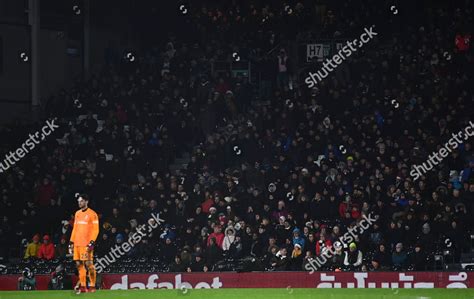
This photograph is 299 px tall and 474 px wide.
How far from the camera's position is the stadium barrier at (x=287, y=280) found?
29625 millimetres

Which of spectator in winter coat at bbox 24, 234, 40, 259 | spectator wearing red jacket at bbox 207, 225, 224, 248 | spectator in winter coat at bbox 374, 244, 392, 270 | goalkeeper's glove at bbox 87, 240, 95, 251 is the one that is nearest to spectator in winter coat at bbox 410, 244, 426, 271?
spectator in winter coat at bbox 374, 244, 392, 270

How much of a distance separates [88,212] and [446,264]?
362 inches

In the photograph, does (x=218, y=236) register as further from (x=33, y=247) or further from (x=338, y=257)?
(x=33, y=247)

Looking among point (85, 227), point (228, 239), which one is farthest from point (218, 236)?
point (85, 227)

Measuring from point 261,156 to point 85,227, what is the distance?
10.4 metres

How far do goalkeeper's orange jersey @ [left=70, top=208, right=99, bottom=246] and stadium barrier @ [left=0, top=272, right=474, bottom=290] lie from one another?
330cm

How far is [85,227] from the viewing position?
28.1 metres

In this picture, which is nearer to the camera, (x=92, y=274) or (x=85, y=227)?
(x=85, y=227)

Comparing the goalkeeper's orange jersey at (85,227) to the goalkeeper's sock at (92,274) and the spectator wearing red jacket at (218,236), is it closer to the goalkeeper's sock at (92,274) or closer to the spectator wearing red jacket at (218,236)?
the goalkeeper's sock at (92,274)

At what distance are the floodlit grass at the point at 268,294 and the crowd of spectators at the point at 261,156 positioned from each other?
391 cm

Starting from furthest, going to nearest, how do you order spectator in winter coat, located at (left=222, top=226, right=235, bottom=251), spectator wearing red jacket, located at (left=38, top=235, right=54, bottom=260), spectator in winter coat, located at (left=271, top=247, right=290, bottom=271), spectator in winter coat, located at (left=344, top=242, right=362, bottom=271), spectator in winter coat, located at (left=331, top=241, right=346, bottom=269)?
1. spectator wearing red jacket, located at (left=38, top=235, right=54, bottom=260)
2. spectator in winter coat, located at (left=222, top=226, right=235, bottom=251)
3. spectator in winter coat, located at (left=271, top=247, right=290, bottom=271)
4. spectator in winter coat, located at (left=344, top=242, right=362, bottom=271)
5. spectator in winter coat, located at (left=331, top=241, right=346, bottom=269)

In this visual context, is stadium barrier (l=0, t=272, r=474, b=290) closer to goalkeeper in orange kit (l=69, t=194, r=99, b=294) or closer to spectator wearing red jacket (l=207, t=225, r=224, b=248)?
spectator wearing red jacket (l=207, t=225, r=224, b=248)

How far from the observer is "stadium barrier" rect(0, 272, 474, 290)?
97.2ft

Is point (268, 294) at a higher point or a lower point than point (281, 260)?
lower
